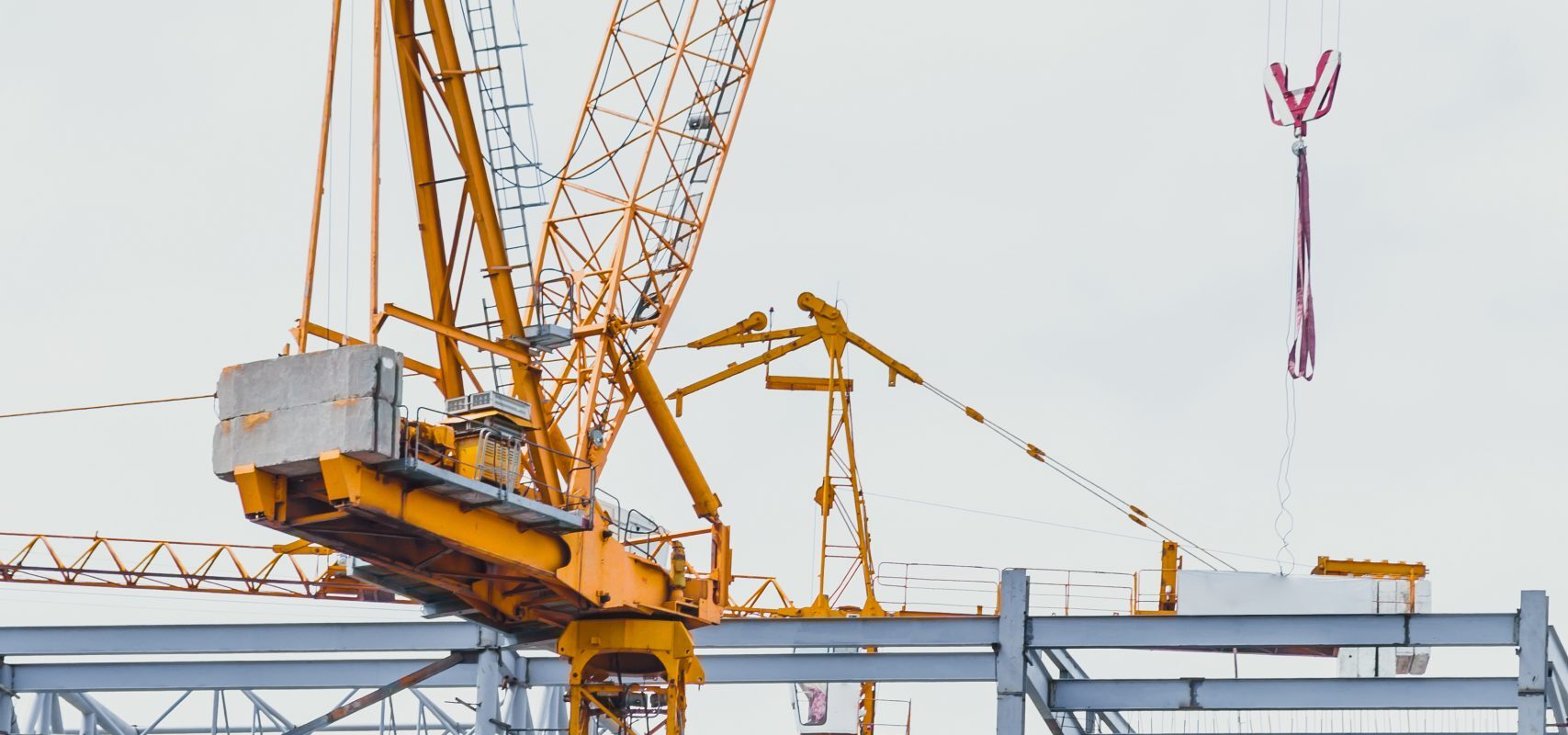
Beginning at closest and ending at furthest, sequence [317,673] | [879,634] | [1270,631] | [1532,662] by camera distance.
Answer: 1. [1532,662]
2. [1270,631]
3. [879,634]
4. [317,673]

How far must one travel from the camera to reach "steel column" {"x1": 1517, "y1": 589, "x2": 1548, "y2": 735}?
48.5m

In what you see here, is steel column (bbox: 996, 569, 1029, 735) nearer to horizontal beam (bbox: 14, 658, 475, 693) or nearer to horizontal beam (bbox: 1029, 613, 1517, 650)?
horizontal beam (bbox: 1029, 613, 1517, 650)

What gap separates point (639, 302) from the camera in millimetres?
57812

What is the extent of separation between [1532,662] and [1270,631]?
4.94 meters

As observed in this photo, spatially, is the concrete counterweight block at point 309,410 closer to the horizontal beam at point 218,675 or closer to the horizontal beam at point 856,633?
the horizontal beam at point 218,675

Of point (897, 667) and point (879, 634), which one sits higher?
point (879, 634)

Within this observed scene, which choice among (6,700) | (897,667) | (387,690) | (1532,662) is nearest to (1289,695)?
(1532,662)

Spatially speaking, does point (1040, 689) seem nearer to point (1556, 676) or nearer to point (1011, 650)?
point (1011, 650)

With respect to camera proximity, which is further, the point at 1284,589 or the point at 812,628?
the point at 1284,589

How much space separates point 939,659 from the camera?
51.8 m

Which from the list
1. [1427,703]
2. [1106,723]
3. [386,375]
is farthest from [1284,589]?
[386,375]

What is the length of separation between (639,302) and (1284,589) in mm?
17175

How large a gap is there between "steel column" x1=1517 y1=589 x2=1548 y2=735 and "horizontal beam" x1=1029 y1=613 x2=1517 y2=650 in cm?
39

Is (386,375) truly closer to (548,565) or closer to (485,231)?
(548,565)
